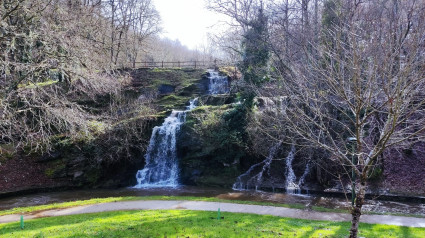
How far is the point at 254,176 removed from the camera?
17.7 meters

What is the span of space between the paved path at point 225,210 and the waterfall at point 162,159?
626cm

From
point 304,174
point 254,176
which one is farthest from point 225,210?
point 304,174

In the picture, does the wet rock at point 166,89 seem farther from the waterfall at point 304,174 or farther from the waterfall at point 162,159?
the waterfall at point 304,174

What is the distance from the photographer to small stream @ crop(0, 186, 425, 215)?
42.3 ft

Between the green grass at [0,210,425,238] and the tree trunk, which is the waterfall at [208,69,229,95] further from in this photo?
the tree trunk

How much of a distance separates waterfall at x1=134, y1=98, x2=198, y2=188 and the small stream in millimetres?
1521

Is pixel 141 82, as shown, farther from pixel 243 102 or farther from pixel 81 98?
pixel 243 102

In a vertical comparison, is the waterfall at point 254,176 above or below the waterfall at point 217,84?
below

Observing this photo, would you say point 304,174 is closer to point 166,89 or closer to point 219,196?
point 219,196

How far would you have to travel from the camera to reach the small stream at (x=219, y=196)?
42.3 feet

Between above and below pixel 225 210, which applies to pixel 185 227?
above

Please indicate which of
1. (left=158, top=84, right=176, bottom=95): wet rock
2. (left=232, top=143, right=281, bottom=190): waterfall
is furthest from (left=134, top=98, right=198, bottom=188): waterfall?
(left=158, top=84, right=176, bottom=95): wet rock

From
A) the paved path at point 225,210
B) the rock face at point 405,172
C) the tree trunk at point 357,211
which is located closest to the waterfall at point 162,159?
the paved path at point 225,210

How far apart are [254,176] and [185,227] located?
395 inches
